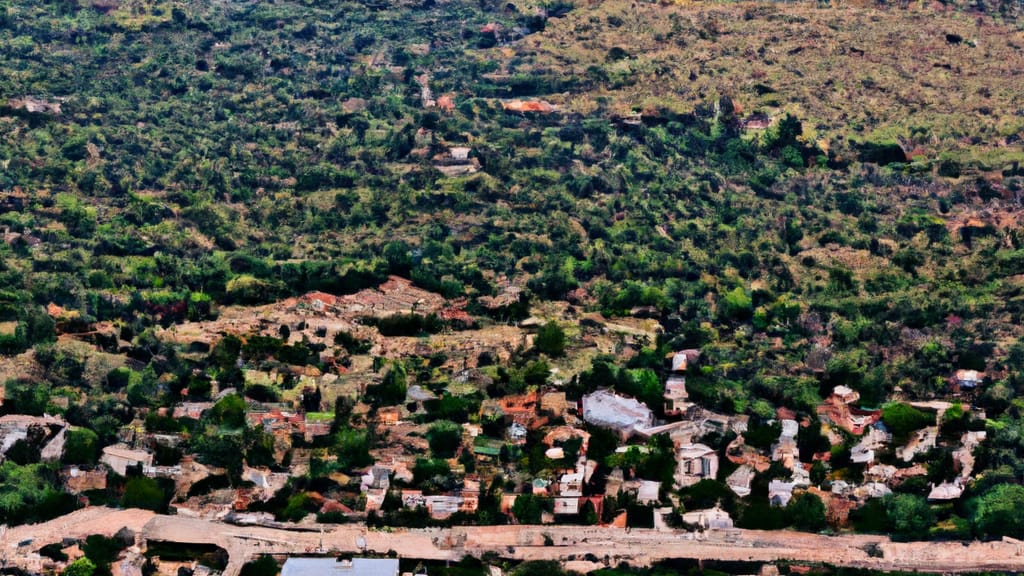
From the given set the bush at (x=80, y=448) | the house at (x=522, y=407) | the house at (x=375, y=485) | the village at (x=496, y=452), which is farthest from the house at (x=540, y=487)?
the bush at (x=80, y=448)

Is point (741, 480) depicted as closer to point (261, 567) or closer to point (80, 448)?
point (261, 567)

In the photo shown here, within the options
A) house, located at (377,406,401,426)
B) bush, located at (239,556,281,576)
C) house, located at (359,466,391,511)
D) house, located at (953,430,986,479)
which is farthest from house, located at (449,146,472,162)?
bush, located at (239,556,281,576)

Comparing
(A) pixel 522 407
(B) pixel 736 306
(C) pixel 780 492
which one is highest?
(C) pixel 780 492

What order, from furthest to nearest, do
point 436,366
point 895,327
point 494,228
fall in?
1. point 494,228
2. point 895,327
3. point 436,366

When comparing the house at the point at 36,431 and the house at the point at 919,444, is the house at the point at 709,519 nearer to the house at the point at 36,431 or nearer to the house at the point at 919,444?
the house at the point at 919,444

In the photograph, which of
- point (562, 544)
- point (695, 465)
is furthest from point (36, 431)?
point (695, 465)

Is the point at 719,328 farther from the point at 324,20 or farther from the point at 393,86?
the point at 324,20

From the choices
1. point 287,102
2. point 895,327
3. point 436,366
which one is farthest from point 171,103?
point 895,327
